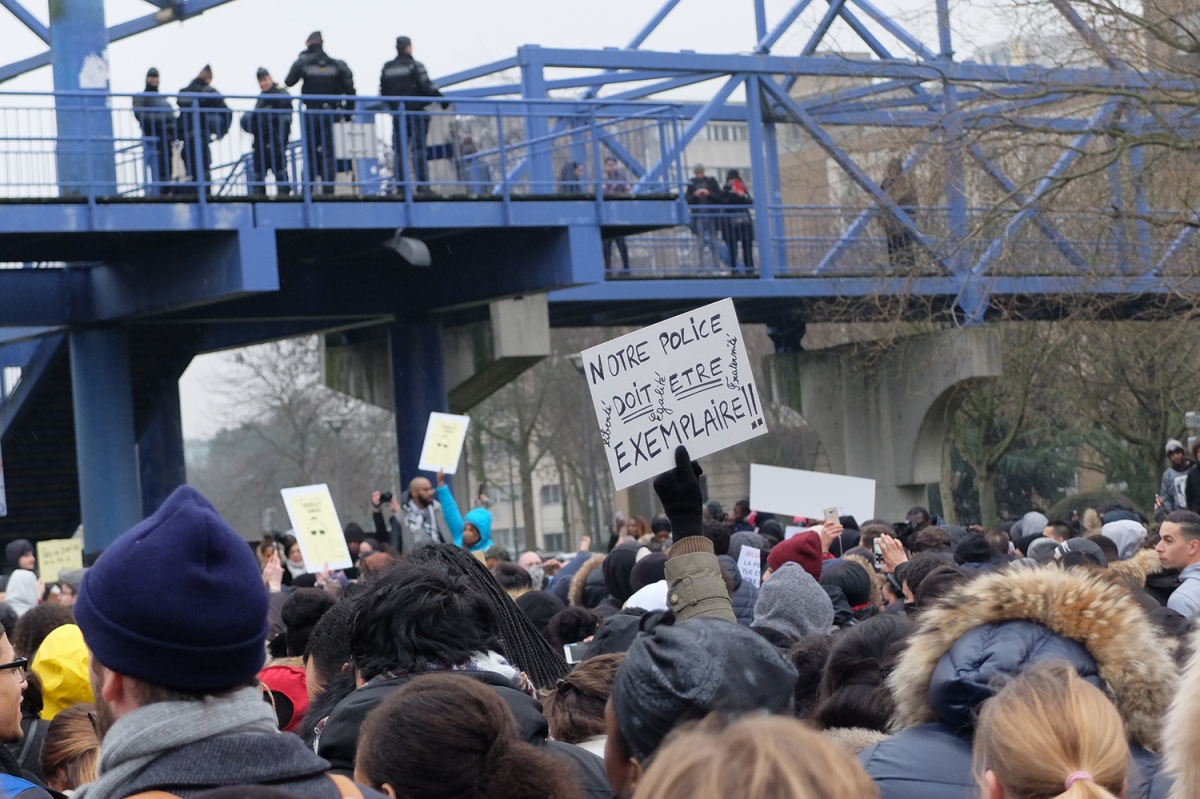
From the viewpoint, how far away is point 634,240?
22.1 meters

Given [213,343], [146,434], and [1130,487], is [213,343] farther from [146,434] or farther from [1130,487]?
[1130,487]

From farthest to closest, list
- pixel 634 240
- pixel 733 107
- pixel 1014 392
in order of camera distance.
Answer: pixel 1014 392, pixel 733 107, pixel 634 240

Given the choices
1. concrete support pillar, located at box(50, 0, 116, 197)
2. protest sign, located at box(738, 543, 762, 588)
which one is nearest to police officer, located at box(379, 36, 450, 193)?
concrete support pillar, located at box(50, 0, 116, 197)

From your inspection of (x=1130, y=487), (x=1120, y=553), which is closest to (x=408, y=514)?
(x=1120, y=553)

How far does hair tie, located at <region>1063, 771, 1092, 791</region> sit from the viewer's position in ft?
8.71

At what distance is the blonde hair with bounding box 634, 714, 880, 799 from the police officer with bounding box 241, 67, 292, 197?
15117mm

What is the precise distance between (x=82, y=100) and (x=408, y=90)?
3622mm

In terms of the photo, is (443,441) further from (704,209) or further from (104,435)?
(704,209)

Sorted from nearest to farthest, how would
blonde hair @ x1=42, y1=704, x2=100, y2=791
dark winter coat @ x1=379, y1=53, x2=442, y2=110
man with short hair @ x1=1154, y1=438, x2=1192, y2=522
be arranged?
blonde hair @ x1=42, y1=704, x2=100, y2=791 < man with short hair @ x1=1154, y1=438, x2=1192, y2=522 < dark winter coat @ x1=379, y1=53, x2=442, y2=110

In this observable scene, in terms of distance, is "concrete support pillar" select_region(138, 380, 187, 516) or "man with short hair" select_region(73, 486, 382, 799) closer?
"man with short hair" select_region(73, 486, 382, 799)

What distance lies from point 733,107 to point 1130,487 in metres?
18.0

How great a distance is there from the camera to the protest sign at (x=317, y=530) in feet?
38.6

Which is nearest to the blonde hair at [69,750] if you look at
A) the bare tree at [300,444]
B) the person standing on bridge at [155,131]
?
the person standing on bridge at [155,131]

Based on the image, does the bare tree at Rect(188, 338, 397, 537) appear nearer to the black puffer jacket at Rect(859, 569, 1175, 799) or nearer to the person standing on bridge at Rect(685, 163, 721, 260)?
the person standing on bridge at Rect(685, 163, 721, 260)
